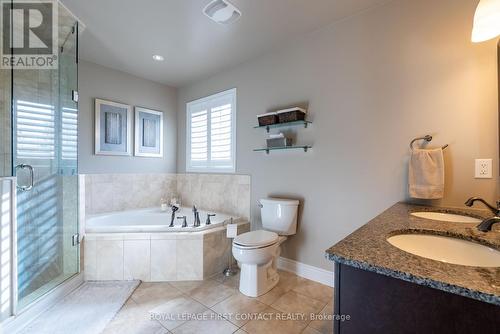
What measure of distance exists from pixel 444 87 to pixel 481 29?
0.39 meters

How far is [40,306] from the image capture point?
5.75 ft

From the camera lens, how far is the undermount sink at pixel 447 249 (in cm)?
87

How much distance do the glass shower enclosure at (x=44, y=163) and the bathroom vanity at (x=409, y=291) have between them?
2178 mm

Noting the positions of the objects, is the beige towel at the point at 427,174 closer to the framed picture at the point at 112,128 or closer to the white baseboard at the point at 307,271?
the white baseboard at the point at 307,271

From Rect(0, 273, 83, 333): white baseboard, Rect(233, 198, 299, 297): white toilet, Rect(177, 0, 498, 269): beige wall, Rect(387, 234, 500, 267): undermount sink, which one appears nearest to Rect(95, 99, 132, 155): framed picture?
Rect(0, 273, 83, 333): white baseboard

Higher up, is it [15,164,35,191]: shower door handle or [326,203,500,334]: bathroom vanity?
[15,164,35,191]: shower door handle

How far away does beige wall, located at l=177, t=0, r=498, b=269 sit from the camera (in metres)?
1.57

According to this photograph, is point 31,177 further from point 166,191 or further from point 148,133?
point 166,191

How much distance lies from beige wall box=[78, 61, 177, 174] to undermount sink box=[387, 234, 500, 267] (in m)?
3.29

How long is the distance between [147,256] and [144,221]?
960 mm

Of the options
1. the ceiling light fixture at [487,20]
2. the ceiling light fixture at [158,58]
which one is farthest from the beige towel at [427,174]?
the ceiling light fixture at [158,58]

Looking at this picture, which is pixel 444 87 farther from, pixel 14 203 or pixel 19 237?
pixel 19 237

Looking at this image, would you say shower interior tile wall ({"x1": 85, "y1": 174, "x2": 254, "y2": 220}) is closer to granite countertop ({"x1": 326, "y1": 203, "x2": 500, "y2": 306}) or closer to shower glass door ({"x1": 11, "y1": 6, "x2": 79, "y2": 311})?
shower glass door ({"x1": 11, "y1": 6, "x2": 79, "y2": 311})

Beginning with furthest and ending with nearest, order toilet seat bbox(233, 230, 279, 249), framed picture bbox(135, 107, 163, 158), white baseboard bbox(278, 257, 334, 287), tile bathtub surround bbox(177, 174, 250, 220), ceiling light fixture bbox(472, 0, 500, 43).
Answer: framed picture bbox(135, 107, 163, 158)
tile bathtub surround bbox(177, 174, 250, 220)
white baseboard bbox(278, 257, 334, 287)
toilet seat bbox(233, 230, 279, 249)
ceiling light fixture bbox(472, 0, 500, 43)
